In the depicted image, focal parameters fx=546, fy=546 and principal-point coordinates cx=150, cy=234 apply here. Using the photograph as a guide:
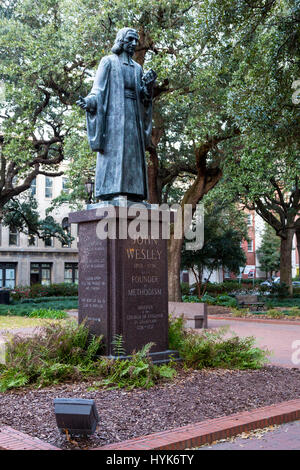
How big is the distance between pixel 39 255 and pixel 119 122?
44672mm

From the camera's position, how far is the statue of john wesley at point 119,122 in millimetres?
9164

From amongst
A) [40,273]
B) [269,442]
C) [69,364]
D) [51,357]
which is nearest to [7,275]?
[40,273]

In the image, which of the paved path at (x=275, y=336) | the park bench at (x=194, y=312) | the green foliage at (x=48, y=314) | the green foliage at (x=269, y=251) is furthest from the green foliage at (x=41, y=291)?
the green foliage at (x=269, y=251)

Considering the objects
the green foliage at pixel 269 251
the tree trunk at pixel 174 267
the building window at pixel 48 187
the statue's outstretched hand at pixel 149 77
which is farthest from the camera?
the green foliage at pixel 269 251

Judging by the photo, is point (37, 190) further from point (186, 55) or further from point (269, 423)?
point (269, 423)

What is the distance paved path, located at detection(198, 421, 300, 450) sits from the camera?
545 centimetres

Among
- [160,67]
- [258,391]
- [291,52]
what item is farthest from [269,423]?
[160,67]

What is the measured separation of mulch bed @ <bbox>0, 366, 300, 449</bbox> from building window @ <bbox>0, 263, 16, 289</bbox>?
143 ft

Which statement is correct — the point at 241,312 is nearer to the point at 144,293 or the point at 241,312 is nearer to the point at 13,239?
the point at 144,293

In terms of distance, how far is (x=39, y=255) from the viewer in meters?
52.6

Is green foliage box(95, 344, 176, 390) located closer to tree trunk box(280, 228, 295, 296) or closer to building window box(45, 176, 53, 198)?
tree trunk box(280, 228, 295, 296)

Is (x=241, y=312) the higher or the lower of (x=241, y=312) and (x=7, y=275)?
the lower

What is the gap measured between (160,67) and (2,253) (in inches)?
1367

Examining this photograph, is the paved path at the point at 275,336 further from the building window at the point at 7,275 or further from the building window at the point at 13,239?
A: the building window at the point at 13,239
